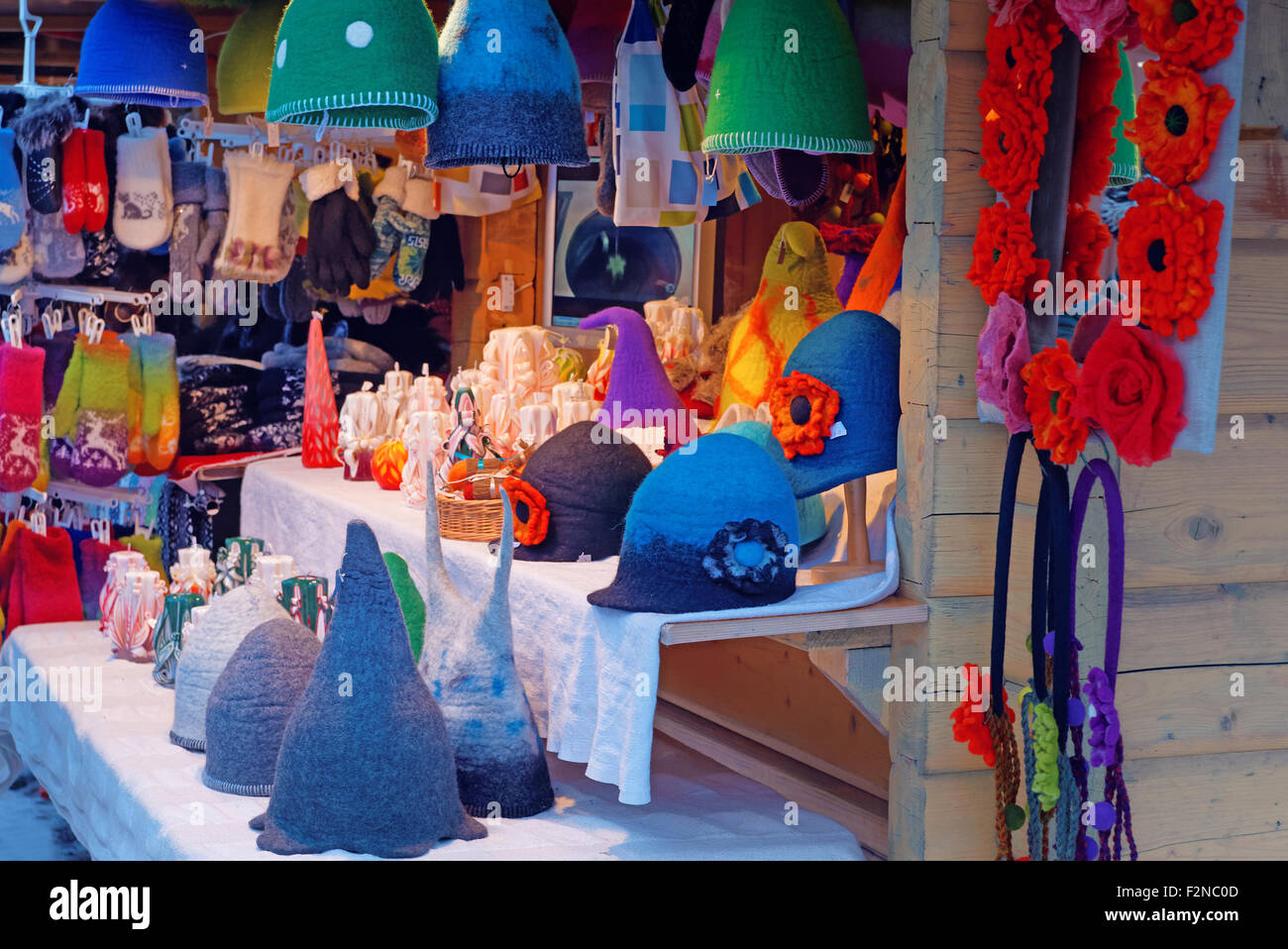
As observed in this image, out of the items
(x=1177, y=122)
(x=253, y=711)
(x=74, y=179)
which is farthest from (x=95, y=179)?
(x=1177, y=122)

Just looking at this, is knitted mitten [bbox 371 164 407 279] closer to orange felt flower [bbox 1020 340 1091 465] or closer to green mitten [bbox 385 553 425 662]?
green mitten [bbox 385 553 425 662]

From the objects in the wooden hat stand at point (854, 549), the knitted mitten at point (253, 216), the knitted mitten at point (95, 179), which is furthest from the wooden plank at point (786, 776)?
the knitted mitten at point (95, 179)

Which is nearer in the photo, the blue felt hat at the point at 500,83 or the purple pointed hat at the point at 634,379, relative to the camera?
the blue felt hat at the point at 500,83

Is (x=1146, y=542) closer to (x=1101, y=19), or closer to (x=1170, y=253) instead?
(x=1170, y=253)

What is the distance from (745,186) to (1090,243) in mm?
1398

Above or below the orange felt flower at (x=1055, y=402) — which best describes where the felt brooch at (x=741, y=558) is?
below

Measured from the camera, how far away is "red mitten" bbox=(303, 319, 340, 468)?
13.9ft

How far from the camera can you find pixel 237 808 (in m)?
2.42

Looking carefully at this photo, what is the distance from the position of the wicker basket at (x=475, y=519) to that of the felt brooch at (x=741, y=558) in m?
0.85

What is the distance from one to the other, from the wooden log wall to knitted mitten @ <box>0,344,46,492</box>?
10.7 feet

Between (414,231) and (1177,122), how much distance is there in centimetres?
365

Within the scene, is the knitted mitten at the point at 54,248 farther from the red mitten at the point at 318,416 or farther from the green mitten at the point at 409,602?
the green mitten at the point at 409,602

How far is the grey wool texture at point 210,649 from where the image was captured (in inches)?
108
